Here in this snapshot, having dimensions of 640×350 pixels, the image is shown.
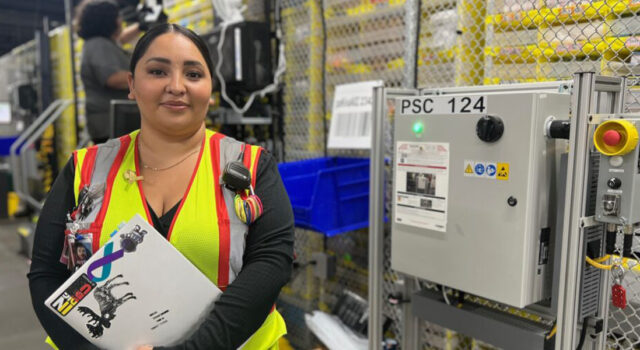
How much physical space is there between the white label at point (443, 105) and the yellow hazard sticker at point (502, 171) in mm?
195

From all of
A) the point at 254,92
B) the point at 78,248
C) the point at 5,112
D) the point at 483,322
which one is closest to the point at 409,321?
the point at 483,322

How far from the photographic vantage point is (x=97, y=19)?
3268 millimetres

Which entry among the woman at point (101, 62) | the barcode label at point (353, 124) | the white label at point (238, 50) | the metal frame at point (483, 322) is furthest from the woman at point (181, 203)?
the woman at point (101, 62)

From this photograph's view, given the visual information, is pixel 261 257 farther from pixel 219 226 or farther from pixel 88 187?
pixel 88 187

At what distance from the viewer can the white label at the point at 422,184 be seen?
172 centimetres

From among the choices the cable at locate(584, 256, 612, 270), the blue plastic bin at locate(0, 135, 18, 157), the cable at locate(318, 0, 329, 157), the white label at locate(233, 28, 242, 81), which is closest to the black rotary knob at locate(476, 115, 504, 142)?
the cable at locate(584, 256, 612, 270)

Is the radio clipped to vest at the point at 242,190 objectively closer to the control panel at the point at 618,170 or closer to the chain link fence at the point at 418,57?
the control panel at the point at 618,170

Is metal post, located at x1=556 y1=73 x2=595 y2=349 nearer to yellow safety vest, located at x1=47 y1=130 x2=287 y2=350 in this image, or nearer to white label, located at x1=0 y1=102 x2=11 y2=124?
yellow safety vest, located at x1=47 y1=130 x2=287 y2=350

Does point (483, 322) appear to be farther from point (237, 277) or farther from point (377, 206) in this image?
point (237, 277)

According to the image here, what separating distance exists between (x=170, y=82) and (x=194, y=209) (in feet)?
1.07

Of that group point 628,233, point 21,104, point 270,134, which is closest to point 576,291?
point 628,233

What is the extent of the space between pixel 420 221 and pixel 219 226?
876mm

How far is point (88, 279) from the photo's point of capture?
111 cm

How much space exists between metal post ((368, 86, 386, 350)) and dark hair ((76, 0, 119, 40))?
227 cm
